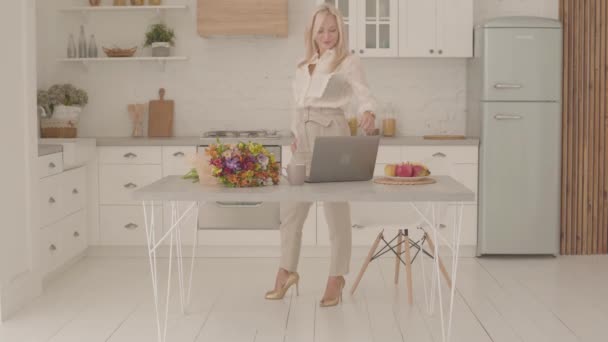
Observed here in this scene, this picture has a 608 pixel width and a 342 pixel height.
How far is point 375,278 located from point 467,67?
6.67ft

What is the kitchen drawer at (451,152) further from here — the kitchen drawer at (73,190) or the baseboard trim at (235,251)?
the kitchen drawer at (73,190)

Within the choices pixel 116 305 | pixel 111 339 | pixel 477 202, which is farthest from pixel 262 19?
pixel 111 339

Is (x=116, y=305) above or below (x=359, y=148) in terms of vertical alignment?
below

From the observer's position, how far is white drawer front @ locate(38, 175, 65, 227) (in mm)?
5145

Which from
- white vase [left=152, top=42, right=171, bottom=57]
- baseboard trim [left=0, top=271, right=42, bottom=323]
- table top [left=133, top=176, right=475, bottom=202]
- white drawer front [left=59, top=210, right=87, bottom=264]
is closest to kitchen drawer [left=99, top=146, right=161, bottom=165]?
white drawer front [left=59, top=210, right=87, bottom=264]

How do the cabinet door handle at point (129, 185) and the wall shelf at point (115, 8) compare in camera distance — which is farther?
the wall shelf at point (115, 8)

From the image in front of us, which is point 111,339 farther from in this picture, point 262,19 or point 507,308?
point 262,19

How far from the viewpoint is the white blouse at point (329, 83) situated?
4.45 meters

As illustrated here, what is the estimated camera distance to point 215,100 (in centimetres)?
671

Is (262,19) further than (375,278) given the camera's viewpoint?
Yes

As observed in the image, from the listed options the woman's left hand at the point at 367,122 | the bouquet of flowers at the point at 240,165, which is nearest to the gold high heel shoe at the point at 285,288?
the woman's left hand at the point at 367,122

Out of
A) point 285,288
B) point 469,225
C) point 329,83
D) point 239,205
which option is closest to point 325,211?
point 285,288

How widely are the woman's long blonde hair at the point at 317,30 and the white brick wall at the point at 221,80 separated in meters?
2.12

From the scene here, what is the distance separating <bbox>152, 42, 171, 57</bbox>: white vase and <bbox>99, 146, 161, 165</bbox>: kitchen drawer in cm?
76
